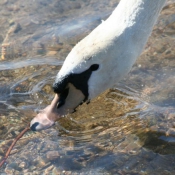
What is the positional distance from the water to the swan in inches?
16.1

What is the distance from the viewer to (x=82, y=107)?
21.3ft

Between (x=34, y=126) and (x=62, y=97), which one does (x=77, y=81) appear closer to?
(x=62, y=97)

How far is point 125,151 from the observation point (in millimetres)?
5848

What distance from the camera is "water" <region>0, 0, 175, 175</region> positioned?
573cm

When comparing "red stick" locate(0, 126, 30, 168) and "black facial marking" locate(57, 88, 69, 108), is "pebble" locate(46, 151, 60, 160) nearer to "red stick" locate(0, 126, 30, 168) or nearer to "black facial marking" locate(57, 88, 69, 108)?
"red stick" locate(0, 126, 30, 168)

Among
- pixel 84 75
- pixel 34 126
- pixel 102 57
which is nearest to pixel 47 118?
pixel 34 126

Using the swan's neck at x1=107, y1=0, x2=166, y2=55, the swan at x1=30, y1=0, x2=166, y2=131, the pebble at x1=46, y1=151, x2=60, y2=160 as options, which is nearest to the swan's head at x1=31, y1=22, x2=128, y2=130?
the swan at x1=30, y1=0, x2=166, y2=131

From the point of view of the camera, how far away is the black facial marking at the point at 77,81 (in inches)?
211

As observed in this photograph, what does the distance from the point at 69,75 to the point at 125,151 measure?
3.60 ft

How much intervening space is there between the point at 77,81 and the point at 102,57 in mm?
338

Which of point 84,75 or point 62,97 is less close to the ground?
point 84,75

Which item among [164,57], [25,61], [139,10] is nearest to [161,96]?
[164,57]

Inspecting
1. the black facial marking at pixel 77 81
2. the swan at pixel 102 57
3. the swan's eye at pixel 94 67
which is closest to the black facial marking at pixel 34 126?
the swan at pixel 102 57

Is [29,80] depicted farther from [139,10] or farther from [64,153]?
[139,10]
